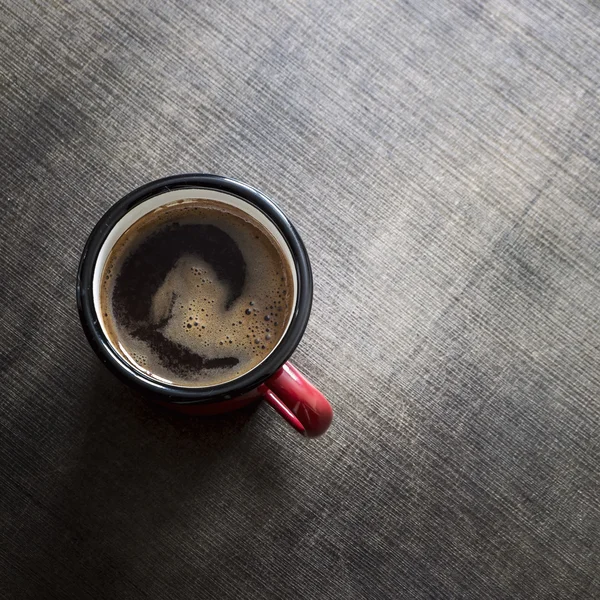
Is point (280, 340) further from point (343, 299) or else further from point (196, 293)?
point (343, 299)

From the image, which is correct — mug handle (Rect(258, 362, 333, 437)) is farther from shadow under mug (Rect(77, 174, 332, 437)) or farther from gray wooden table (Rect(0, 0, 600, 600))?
gray wooden table (Rect(0, 0, 600, 600))

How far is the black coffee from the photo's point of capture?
0.69m

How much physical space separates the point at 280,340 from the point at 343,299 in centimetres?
22

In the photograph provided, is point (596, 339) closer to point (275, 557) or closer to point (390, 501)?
point (390, 501)

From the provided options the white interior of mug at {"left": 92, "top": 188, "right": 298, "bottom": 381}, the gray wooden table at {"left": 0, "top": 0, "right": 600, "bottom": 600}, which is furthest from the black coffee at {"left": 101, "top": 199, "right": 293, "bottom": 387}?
the gray wooden table at {"left": 0, "top": 0, "right": 600, "bottom": 600}

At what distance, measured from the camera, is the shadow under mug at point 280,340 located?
629mm

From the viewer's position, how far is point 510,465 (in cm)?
84

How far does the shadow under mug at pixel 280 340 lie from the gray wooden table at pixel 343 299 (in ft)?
0.60

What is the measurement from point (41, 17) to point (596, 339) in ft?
2.59

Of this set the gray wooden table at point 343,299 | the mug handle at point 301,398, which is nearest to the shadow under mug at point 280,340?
the mug handle at point 301,398

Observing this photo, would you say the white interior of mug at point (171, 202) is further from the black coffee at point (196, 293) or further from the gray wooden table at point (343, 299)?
the gray wooden table at point (343, 299)

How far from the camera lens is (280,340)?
64cm

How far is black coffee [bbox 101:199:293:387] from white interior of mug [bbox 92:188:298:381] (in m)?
0.01

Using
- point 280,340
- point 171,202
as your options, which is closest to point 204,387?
point 280,340
